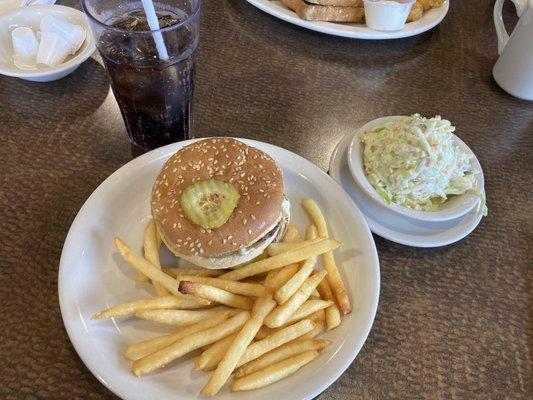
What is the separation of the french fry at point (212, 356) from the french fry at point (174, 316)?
0.32 feet

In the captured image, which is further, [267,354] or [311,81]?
[311,81]

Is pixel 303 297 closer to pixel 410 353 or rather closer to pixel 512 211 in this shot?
pixel 410 353

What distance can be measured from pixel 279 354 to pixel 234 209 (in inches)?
18.4

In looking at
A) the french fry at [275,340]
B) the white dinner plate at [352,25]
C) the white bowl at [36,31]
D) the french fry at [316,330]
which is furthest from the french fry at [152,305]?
the white dinner plate at [352,25]

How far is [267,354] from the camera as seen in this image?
4.35ft

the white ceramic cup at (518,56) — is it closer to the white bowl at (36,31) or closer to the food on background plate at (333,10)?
the food on background plate at (333,10)

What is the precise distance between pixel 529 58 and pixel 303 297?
5.66ft

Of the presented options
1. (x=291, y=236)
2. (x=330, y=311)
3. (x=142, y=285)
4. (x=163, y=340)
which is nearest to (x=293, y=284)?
(x=330, y=311)

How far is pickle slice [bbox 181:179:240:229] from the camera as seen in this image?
1396 mm

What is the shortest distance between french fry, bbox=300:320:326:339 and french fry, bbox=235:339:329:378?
32 millimetres

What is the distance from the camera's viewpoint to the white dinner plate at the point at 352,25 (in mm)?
2395

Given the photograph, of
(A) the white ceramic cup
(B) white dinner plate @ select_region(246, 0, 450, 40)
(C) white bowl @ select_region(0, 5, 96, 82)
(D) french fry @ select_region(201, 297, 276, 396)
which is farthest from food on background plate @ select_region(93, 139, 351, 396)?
(A) the white ceramic cup

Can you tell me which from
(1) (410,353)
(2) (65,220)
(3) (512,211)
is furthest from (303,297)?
(3) (512,211)

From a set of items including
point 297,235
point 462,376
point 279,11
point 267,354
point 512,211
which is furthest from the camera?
point 279,11
